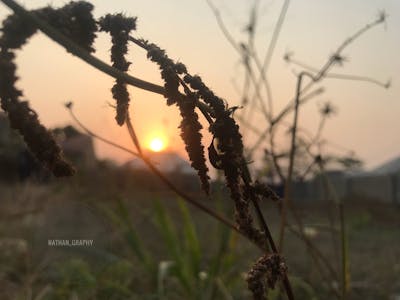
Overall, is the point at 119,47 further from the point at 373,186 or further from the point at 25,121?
the point at 373,186

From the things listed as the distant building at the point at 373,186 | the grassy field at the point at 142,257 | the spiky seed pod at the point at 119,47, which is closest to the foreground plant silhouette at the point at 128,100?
the spiky seed pod at the point at 119,47

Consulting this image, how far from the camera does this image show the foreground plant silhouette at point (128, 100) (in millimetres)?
477

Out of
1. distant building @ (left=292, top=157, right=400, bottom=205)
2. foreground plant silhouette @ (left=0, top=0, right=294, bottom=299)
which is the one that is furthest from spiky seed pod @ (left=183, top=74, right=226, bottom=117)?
distant building @ (left=292, top=157, right=400, bottom=205)

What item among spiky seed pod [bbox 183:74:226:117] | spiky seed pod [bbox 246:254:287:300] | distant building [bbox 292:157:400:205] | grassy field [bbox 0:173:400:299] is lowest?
grassy field [bbox 0:173:400:299]

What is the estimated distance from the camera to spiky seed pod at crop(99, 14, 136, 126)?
0.56 meters

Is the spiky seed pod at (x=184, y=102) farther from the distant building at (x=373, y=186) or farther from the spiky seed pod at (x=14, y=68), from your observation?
the distant building at (x=373, y=186)

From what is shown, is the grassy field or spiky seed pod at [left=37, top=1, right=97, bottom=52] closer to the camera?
spiky seed pod at [left=37, top=1, right=97, bottom=52]

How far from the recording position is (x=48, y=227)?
5961mm

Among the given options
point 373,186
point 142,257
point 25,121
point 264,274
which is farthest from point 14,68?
point 373,186

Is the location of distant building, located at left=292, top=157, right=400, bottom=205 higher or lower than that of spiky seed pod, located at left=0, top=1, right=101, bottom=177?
higher

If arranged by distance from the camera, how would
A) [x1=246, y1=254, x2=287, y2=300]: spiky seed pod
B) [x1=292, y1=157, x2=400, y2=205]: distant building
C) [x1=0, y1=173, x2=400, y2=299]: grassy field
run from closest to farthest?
[x1=246, y1=254, x2=287, y2=300]: spiky seed pod < [x1=0, y1=173, x2=400, y2=299]: grassy field < [x1=292, y1=157, x2=400, y2=205]: distant building

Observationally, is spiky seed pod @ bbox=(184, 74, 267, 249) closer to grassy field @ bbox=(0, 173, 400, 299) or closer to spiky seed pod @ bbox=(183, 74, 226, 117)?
spiky seed pod @ bbox=(183, 74, 226, 117)

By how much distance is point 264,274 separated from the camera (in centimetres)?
65

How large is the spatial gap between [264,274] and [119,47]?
27cm
